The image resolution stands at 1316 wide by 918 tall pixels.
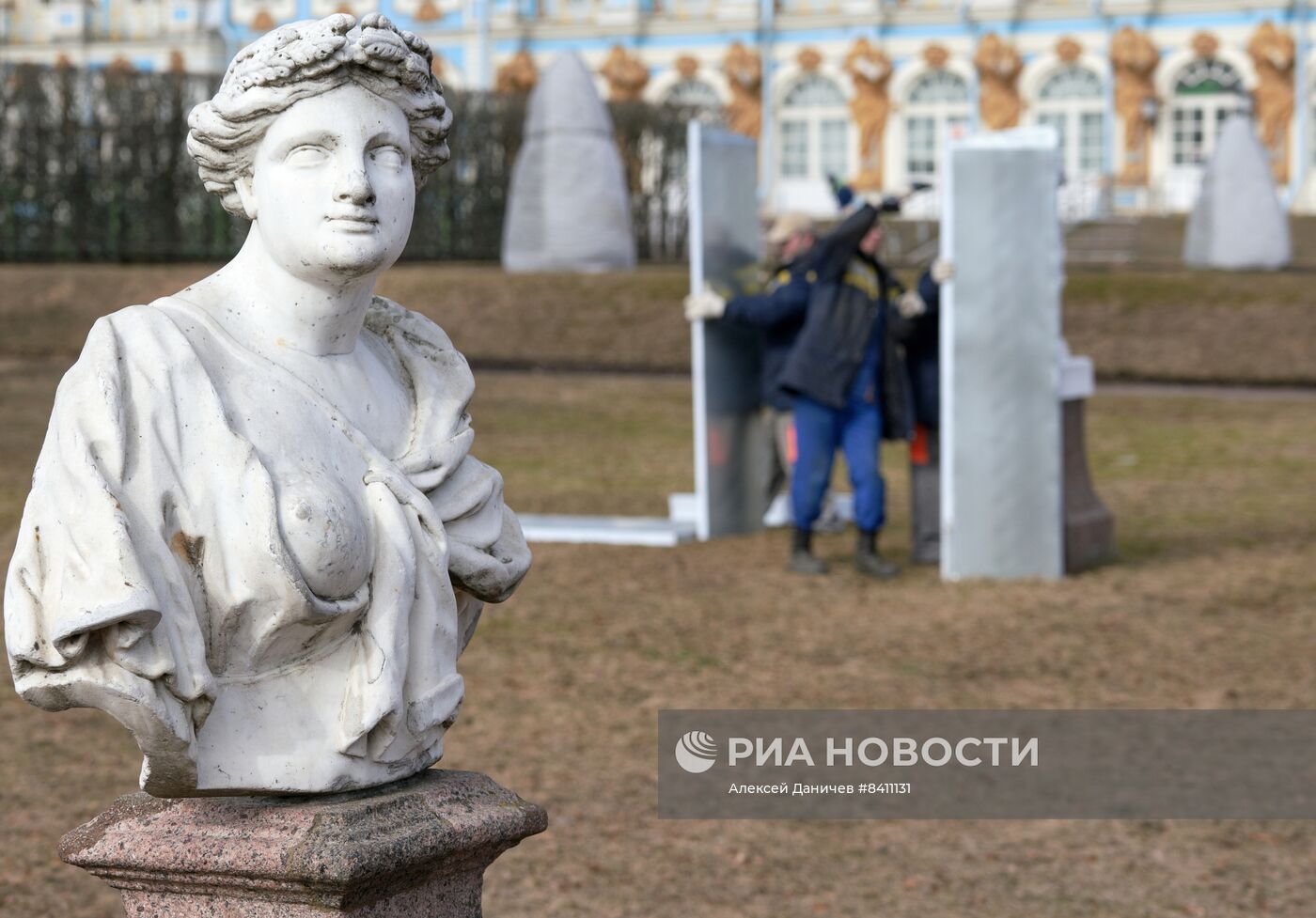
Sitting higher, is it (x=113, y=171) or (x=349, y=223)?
(x=113, y=171)

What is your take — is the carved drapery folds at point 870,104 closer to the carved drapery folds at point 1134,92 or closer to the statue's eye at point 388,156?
the carved drapery folds at point 1134,92

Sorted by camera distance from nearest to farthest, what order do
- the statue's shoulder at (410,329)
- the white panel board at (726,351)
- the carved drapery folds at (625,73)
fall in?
the statue's shoulder at (410,329), the white panel board at (726,351), the carved drapery folds at (625,73)

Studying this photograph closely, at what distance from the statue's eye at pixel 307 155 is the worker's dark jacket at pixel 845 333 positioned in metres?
5.74

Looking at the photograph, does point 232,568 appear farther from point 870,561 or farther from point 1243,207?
point 1243,207

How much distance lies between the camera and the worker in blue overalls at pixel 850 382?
8203 mm

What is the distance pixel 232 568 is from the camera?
2357 mm

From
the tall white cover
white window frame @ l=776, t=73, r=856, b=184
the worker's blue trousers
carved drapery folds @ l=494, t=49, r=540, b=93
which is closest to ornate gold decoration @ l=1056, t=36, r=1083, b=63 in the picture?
white window frame @ l=776, t=73, r=856, b=184

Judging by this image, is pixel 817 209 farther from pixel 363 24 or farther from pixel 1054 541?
pixel 363 24

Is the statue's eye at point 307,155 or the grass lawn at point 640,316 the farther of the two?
the grass lawn at point 640,316

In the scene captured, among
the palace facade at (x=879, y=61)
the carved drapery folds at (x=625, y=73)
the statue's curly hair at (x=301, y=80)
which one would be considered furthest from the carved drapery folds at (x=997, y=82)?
the statue's curly hair at (x=301, y=80)

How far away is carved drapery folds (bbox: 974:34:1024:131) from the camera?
40594 mm

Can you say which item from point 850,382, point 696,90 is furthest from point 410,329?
point 696,90

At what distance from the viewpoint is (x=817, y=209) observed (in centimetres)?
4100

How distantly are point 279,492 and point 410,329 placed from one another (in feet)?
1.60
